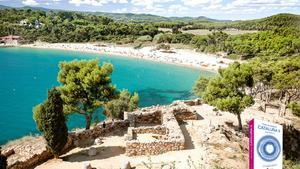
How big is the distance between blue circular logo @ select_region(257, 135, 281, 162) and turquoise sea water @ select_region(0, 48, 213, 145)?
3253 cm

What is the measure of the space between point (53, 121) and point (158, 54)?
87394mm

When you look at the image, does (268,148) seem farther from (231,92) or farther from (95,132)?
(231,92)

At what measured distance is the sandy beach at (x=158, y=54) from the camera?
289 ft

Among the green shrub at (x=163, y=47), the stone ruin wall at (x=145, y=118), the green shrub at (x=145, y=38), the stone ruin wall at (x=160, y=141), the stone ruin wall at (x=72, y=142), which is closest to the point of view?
the stone ruin wall at (x=72, y=142)

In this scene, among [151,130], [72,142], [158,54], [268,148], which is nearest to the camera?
[268,148]

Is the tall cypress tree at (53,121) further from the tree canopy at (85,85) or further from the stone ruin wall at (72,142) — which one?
the tree canopy at (85,85)

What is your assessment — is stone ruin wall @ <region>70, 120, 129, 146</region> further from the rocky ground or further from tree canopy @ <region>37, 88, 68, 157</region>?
tree canopy @ <region>37, 88, 68, 157</region>

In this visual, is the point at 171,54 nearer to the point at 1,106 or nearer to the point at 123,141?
the point at 1,106

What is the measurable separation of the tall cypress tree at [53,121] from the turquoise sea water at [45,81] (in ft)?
57.6

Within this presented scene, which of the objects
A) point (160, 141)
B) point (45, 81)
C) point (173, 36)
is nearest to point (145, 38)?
point (173, 36)

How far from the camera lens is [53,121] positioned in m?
19.0

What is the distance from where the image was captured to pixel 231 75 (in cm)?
2619

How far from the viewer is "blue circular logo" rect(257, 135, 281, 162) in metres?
6.10

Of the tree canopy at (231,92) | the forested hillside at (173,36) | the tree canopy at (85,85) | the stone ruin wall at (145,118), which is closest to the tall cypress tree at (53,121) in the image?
the tree canopy at (85,85)
